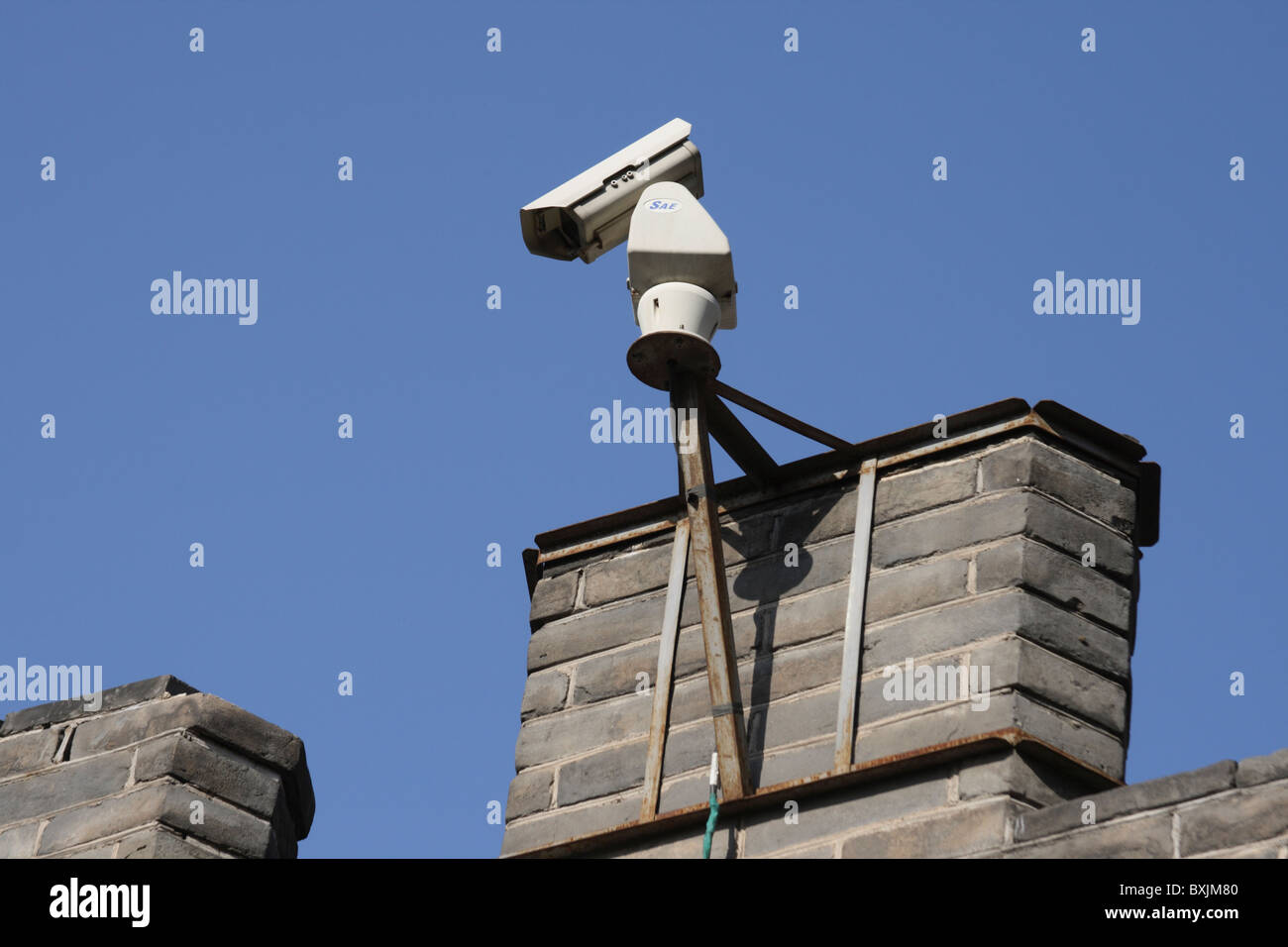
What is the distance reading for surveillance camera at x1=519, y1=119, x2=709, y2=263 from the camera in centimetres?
733

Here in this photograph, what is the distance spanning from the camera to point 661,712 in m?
6.66

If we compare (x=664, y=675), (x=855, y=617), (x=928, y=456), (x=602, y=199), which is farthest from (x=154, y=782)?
(x=928, y=456)

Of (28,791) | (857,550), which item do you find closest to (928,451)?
(857,550)

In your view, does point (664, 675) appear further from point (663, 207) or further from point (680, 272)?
point (663, 207)

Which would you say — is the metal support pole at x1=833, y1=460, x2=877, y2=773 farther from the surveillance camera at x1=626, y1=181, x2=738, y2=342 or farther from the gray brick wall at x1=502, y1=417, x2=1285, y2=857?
the surveillance camera at x1=626, y1=181, x2=738, y2=342

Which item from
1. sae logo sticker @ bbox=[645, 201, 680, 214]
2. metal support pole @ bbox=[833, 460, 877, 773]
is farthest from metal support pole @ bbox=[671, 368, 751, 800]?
sae logo sticker @ bbox=[645, 201, 680, 214]

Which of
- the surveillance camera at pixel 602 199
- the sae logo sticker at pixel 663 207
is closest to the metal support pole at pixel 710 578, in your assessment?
the sae logo sticker at pixel 663 207

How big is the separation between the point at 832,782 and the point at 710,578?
2.45 ft

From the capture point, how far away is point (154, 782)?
21.8 feet

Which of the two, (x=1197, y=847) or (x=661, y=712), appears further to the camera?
(x=661, y=712)
